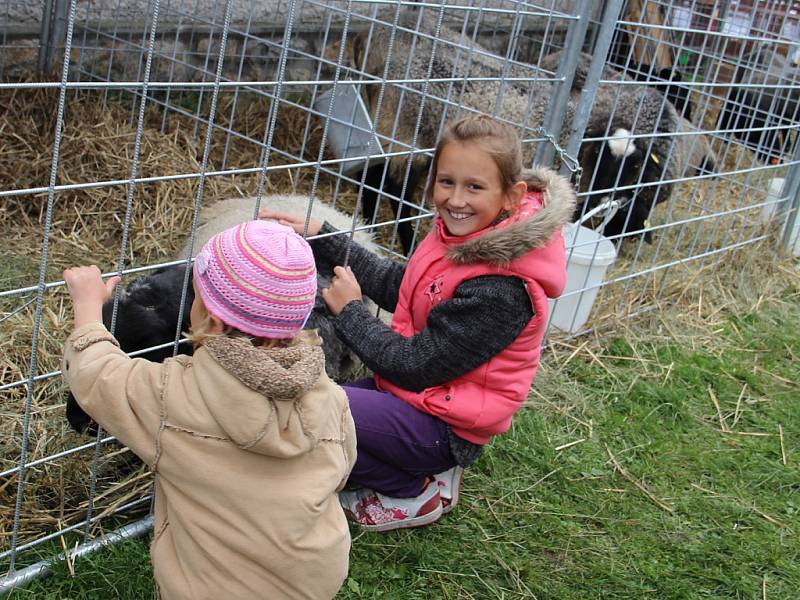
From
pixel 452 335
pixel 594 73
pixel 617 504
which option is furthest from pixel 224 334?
pixel 594 73

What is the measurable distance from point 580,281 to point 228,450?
296cm

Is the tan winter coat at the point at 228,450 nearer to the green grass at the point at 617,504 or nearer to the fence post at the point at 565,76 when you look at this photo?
the green grass at the point at 617,504

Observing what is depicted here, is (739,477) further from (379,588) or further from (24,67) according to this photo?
(24,67)

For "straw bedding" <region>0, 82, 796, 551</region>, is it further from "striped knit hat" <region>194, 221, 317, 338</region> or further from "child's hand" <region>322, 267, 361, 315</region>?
"striped knit hat" <region>194, 221, 317, 338</region>

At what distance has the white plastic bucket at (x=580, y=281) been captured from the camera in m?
4.43

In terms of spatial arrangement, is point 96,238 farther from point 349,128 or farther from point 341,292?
point 341,292

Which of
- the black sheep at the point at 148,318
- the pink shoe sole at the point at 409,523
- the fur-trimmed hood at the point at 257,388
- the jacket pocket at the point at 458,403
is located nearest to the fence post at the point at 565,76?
the jacket pocket at the point at 458,403

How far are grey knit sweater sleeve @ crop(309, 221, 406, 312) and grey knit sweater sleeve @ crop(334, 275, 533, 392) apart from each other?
0.31m

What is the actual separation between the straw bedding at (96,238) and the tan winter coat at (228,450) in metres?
0.86

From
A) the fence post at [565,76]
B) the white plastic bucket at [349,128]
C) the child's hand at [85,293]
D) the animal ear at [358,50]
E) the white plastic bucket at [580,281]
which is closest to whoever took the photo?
the child's hand at [85,293]

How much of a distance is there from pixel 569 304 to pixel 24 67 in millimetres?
3495

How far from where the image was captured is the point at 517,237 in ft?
8.34

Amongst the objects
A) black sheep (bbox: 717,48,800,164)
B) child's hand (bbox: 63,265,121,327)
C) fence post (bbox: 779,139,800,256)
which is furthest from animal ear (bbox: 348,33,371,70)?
child's hand (bbox: 63,265,121,327)

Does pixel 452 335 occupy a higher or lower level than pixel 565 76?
lower
